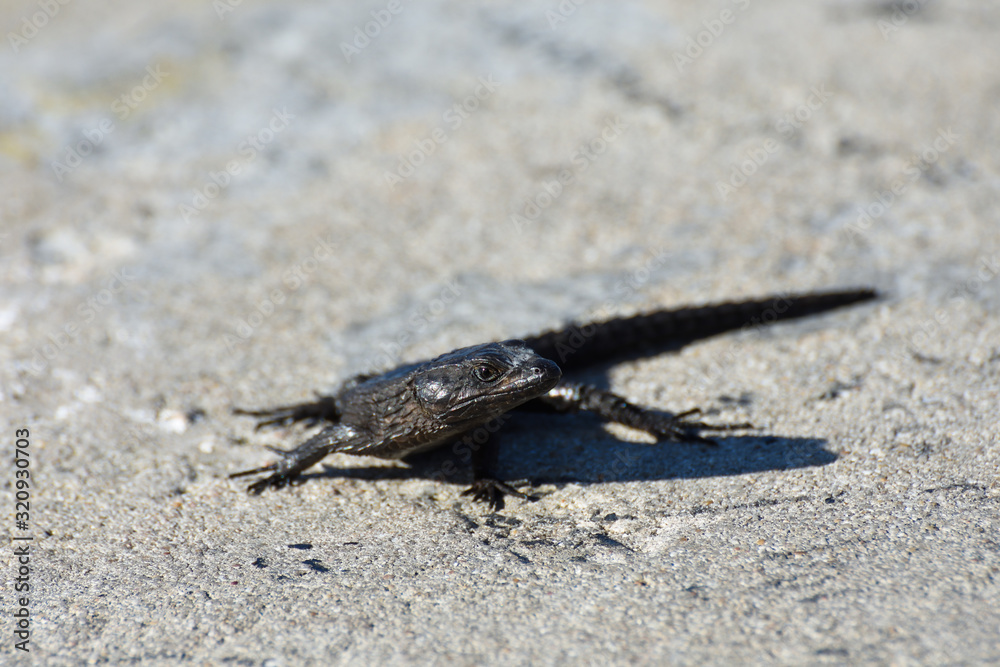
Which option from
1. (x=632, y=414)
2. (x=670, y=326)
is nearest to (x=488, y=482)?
(x=632, y=414)

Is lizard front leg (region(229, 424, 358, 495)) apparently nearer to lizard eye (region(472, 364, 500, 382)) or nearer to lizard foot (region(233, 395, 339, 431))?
lizard foot (region(233, 395, 339, 431))

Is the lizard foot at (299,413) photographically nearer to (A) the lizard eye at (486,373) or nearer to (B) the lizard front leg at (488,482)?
(B) the lizard front leg at (488,482)

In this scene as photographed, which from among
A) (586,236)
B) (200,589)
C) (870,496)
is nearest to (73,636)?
(200,589)

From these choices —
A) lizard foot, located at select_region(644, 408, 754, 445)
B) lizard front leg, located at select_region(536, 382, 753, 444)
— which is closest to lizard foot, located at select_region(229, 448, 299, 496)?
lizard front leg, located at select_region(536, 382, 753, 444)

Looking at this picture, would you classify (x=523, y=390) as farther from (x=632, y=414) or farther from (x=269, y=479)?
(x=269, y=479)

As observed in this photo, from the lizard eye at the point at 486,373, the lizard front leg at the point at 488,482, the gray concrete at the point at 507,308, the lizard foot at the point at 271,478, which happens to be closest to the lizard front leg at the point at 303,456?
the lizard foot at the point at 271,478

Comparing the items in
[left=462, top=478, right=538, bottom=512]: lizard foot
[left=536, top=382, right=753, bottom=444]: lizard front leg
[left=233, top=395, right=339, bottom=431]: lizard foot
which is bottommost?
[left=233, top=395, right=339, bottom=431]: lizard foot

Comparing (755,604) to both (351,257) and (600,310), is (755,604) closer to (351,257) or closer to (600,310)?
(600,310)
